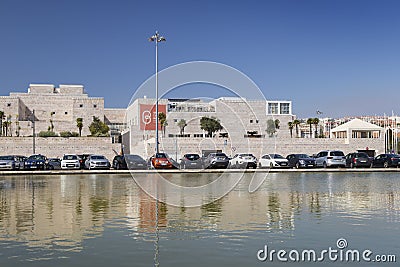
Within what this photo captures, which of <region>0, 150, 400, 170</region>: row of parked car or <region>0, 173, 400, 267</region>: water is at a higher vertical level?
<region>0, 150, 400, 170</region>: row of parked car

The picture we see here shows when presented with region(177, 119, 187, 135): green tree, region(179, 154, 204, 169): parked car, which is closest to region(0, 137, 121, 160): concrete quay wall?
region(179, 154, 204, 169): parked car

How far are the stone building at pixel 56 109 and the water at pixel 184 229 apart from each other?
89841mm

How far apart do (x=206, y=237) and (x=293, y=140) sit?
53.6 meters

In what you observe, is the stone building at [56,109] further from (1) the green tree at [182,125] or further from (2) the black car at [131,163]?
(2) the black car at [131,163]

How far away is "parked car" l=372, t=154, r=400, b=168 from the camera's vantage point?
37.0 metres

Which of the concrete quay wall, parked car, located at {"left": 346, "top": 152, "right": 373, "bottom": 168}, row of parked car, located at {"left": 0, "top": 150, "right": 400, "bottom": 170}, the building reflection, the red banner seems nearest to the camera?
the building reflection

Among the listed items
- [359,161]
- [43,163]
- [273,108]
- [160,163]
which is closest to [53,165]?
[43,163]

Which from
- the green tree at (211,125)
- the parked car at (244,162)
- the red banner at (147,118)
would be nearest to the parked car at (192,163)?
the parked car at (244,162)

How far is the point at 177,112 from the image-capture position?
300 feet

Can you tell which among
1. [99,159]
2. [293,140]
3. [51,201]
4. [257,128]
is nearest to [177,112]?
[257,128]

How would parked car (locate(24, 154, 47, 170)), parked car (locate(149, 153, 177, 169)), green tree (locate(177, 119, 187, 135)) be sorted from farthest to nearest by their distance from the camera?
green tree (locate(177, 119, 187, 135))
parked car (locate(149, 153, 177, 169))
parked car (locate(24, 154, 47, 170))

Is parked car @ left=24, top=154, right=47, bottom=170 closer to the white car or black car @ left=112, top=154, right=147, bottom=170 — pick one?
black car @ left=112, top=154, right=147, bottom=170

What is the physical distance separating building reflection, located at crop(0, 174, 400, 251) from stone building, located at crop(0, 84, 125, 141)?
3435 inches

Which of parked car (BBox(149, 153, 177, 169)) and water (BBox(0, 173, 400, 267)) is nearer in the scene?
water (BBox(0, 173, 400, 267))
